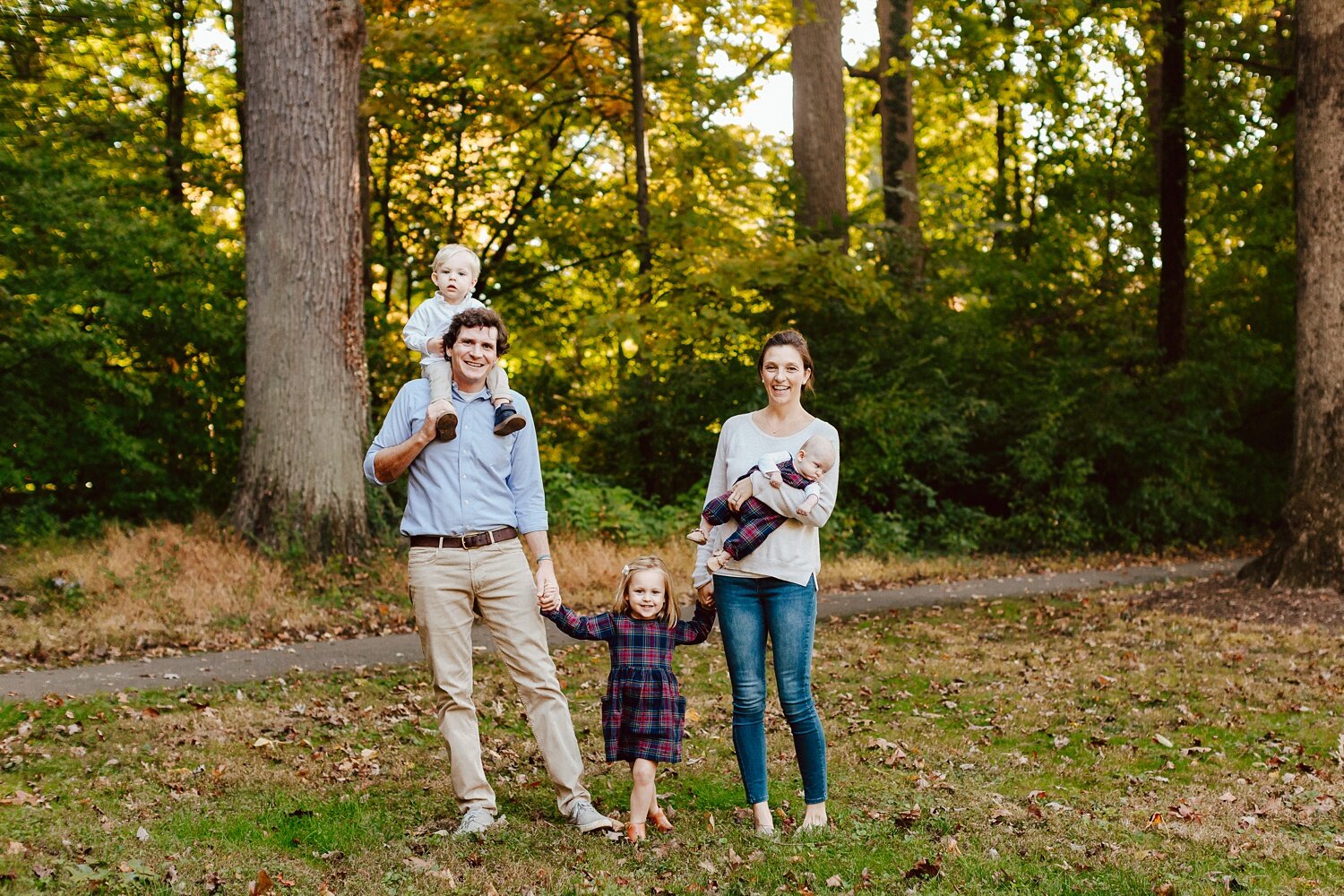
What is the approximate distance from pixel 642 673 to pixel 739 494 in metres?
0.85

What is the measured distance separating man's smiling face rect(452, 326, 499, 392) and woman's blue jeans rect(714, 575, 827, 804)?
1.29 m

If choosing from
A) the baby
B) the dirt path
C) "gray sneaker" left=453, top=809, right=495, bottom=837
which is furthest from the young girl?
the dirt path

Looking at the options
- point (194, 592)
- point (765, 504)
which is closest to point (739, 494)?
point (765, 504)

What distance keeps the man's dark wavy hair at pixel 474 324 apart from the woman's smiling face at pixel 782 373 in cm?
107

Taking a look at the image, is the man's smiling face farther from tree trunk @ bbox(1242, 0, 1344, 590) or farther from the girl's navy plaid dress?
tree trunk @ bbox(1242, 0, 1344, 590)

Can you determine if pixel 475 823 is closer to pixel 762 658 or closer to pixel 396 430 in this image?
pixel 762 658

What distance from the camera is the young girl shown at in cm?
495

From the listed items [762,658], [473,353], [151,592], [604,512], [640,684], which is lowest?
[151,592]

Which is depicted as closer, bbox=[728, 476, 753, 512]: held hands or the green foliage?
bbox=[728, 476, 753, 512]: held hands

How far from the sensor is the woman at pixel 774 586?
4.88 m

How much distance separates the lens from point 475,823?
5000mm

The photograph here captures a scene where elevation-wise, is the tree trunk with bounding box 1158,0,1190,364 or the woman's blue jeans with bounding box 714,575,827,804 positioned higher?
the tree trunk with bounding box 1158,0,1190,364

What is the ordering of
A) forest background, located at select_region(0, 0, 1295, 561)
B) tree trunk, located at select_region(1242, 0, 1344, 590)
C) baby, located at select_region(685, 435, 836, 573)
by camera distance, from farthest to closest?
forest background, located at select_region(0, 0, 1295, 561), tree trunk, located at select_region(1242, 0, 1344, 590), baby, located at select_region(685, 435, 836, 573)

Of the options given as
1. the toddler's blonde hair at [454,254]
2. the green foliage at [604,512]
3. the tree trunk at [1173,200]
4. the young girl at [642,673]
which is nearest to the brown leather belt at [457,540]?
the young girl at [642,673]
